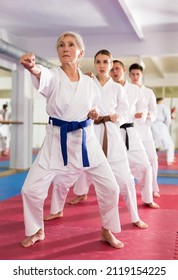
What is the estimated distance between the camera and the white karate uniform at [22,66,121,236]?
2.73m

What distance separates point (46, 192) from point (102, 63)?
134 cm

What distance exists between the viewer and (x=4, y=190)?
545 centimetres

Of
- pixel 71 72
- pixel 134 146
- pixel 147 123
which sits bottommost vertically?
pixel 134 146

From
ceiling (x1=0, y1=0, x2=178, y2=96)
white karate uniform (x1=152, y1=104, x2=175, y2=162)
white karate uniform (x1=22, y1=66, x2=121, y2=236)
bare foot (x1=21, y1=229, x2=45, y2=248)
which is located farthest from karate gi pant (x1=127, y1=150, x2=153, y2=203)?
white karate uniform (x1=152, y1=104, x2=175, y2=162)

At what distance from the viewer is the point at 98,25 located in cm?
677

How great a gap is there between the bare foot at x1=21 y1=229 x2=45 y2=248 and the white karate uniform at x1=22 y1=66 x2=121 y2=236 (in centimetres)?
7

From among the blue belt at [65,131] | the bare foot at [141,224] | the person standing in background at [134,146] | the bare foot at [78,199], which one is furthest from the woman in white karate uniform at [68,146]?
the bare foot at [78,199]

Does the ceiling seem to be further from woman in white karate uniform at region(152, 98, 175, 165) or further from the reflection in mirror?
woman in white karate uniform at region(152, 98, 175, 165)

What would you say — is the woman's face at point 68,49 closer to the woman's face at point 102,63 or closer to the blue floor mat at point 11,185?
the woman's face at point 102,63

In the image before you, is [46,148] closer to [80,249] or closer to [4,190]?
[80,249]

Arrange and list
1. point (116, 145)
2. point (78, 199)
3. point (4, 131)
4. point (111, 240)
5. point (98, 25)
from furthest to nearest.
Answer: point (4, 131) < point (98, 25) < point (78, 199) < point (116, 145) < point (111, 240)

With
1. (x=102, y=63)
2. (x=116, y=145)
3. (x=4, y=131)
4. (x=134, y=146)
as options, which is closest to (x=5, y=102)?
(x=4, y=131)

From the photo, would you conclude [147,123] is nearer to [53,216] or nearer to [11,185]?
[53,216]
